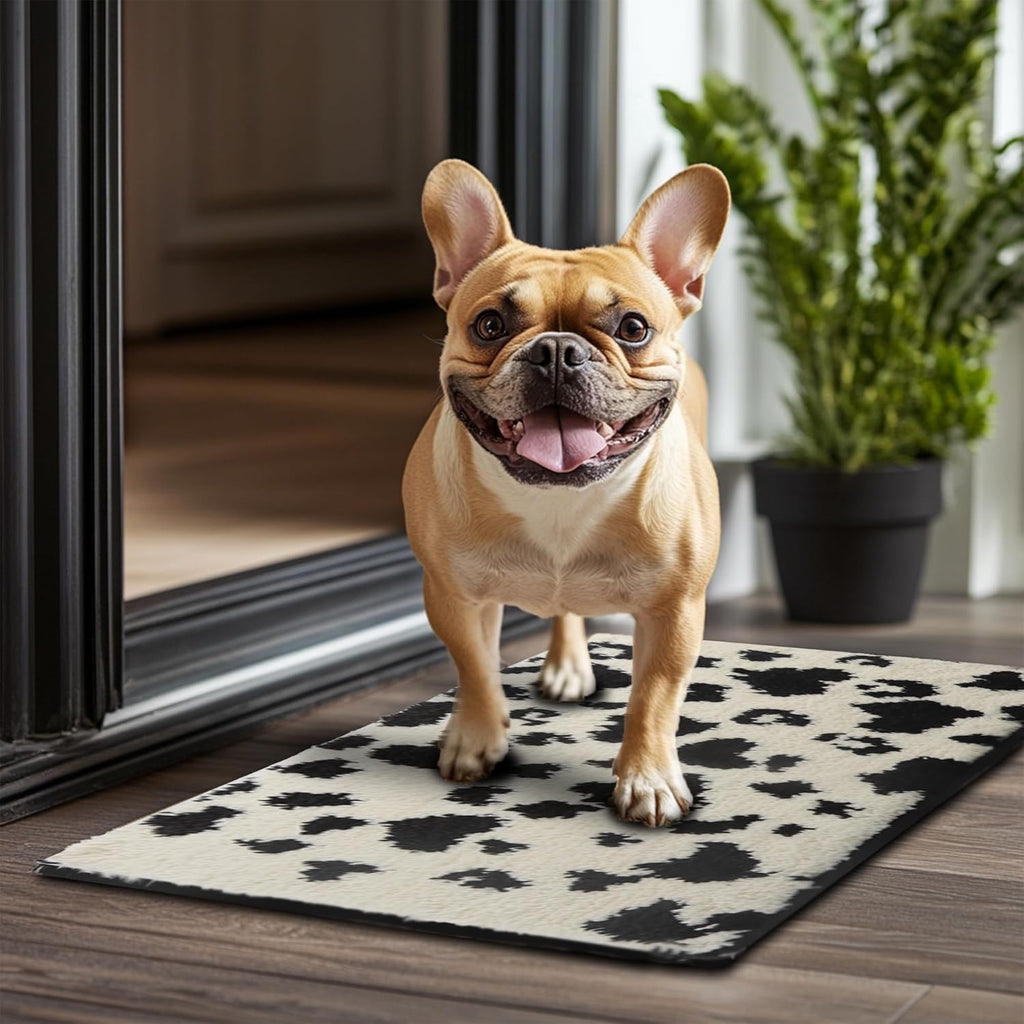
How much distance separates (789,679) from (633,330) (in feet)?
2.67

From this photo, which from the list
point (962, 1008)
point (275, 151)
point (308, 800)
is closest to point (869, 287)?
point (308, 800)

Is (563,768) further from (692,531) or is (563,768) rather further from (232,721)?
(232,721)

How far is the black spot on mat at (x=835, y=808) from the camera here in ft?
6.09

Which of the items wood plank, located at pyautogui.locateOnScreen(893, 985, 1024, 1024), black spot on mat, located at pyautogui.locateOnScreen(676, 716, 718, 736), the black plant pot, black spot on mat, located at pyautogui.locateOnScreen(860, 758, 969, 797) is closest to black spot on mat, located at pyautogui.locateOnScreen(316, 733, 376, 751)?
black spot on mat, located at pyautogui.locateOnScreen(676, 716, 718, 736)

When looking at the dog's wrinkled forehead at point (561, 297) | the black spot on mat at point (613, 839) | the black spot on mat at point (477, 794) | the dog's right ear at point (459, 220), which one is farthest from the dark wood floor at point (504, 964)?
the dog's right ear at point (459, 220)

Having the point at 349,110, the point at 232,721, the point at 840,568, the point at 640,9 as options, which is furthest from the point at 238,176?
the point at 232,721

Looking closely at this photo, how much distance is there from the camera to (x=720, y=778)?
1977 millimetres

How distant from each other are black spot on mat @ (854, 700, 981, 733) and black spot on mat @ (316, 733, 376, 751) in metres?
0.60

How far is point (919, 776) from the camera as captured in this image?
199 centimetres

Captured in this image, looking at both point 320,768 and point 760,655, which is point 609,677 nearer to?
point 760,655

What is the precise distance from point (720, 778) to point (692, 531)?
0.30 meters

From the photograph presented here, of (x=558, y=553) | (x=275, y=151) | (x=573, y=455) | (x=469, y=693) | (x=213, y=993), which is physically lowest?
(x=213, y=993)

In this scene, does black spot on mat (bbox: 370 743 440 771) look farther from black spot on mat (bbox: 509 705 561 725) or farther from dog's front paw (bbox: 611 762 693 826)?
dog's front paw (bbox: 611 762 693 826)

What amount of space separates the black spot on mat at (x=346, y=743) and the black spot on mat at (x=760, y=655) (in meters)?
0.63
